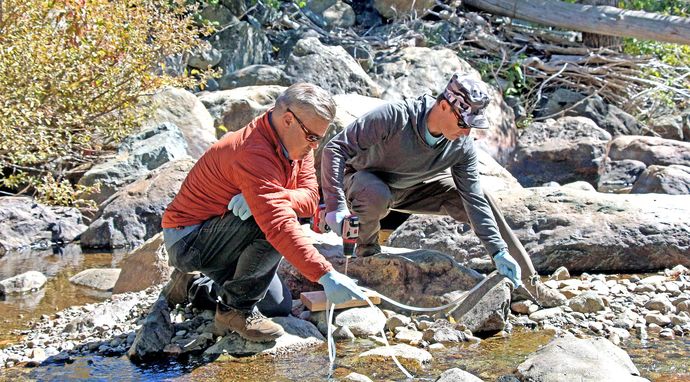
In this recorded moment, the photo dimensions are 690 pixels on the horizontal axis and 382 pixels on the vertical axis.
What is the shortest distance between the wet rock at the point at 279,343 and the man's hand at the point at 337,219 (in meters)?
0.59

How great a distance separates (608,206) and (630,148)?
15.7ft

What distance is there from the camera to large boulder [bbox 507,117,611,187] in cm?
1089

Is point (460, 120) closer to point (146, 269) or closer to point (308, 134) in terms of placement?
point (308, 134)

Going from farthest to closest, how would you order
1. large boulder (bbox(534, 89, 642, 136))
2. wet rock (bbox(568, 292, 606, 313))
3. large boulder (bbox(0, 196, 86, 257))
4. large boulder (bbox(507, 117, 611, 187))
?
large boulder (bbox(534, 89, 642, 136)) < large boulder (bbox(507, 117, 611, 187)) < large boulder (bbox(0, 196, 86, 257)) < wet rock (bbox(568, 292, 606, 313))

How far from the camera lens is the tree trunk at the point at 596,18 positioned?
1166 centimetres

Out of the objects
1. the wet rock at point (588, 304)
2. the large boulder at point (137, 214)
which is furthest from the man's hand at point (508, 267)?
the large boulder at point (137, 214)

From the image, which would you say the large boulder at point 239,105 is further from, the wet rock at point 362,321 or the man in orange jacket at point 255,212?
the man in orange jacket at point 255,212

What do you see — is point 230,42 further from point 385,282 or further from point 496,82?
point 385,282

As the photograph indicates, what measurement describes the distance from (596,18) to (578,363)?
9164mm

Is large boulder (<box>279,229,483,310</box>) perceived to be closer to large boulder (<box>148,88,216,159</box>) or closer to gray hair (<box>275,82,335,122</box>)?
gray hair (<box>275,82,335,122</box>)

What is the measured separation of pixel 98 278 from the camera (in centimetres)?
A: 651

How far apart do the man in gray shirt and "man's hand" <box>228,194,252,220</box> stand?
0.62 meters

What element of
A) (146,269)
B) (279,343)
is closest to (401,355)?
(279,343)

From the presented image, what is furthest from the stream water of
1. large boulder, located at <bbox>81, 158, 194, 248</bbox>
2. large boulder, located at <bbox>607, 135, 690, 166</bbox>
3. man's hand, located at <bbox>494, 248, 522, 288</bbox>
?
large boulder, located at <bbox>607, 135, 690, 166</bbox>
